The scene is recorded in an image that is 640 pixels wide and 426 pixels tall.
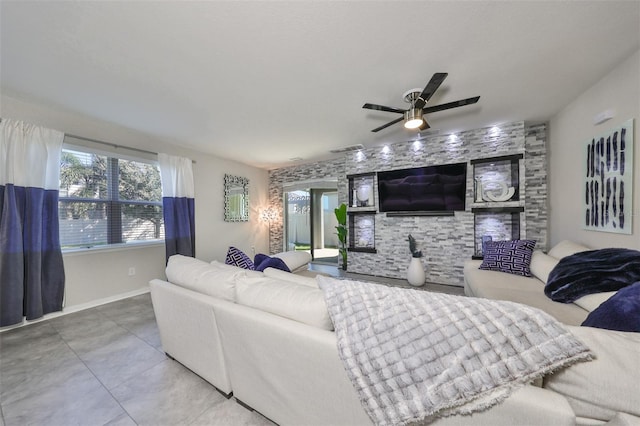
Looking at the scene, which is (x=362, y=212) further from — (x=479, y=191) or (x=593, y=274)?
(x=593, y=274)

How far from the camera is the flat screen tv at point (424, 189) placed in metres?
3.65

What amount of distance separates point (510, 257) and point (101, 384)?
12.8 feet

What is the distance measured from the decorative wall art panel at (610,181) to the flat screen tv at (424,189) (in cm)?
137

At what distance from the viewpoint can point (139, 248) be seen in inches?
137

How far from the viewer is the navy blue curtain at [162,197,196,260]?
3613 millimetres

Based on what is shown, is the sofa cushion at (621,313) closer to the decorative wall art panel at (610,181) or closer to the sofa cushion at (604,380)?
the sofa cushion at (604,380)

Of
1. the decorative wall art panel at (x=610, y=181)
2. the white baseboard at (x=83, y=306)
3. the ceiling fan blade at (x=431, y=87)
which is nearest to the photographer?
the ceiling fan blade at (x=431, y=87)

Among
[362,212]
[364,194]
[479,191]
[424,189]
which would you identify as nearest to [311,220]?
[362,212]

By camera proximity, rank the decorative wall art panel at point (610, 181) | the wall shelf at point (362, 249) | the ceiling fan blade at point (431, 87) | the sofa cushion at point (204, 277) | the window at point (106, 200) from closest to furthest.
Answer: the sofa cushion at point (204, 277) → the ceiling fan blade at point (431, 87) → the decorative wall art panel at point (610, 181) → the window at point (106, 200) → the wall shelf at point (362, 249)

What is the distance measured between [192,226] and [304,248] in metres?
2.87

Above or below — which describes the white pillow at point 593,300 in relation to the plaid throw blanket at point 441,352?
below

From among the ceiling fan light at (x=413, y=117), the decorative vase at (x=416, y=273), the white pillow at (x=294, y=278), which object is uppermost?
the ceiling fan light at (x=413, y=117)

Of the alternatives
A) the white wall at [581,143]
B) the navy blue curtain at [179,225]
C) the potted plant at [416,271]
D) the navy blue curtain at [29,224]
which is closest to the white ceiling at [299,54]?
the white wall at [581,143]

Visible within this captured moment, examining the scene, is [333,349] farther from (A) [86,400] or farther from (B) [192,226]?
(B) [192,226]
